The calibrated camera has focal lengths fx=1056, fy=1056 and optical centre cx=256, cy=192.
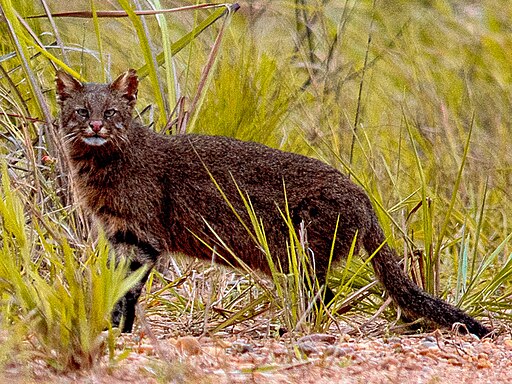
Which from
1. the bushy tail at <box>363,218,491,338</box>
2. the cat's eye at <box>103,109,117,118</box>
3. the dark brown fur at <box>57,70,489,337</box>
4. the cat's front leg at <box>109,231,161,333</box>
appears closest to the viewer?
the bushy tail at <box>363,218,491,338</box>

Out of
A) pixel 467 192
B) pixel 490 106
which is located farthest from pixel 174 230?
pixel 490 106

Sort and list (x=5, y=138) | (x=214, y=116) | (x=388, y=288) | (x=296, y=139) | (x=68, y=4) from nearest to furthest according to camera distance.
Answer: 1. (x=388, y=288)
2. (x=5, y=138)
3. (x=214, y=116)
4. (x=296, y=139)
5. (x=68, y=4)

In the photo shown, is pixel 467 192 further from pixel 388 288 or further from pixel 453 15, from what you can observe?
pixel 453 15

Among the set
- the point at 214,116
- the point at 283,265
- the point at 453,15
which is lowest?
the point at 283,265

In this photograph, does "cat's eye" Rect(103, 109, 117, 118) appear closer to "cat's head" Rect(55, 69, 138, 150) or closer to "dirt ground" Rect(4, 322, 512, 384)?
"cat's head" Rect(55, 69, 138, 150)

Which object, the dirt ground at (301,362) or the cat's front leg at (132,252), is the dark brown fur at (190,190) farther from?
the dirt ground at (301,362)

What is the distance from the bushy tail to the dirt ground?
0.38 ft

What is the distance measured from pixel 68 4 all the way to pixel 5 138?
10.2ft

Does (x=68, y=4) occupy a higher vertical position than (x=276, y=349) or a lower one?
higher

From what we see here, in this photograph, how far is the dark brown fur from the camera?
411 centimetres

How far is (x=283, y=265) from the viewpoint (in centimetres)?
422

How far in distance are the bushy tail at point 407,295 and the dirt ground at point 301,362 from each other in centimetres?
11

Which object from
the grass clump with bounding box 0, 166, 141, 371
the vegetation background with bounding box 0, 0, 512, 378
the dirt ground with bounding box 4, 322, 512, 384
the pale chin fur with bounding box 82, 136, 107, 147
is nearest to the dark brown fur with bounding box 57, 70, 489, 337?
the pale chin fur with bounding box 82, 136, 107, 147

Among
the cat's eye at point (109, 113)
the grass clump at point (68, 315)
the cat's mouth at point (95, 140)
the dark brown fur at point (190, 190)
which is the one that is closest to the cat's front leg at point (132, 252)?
the dark brown fur at point (190, 190)
